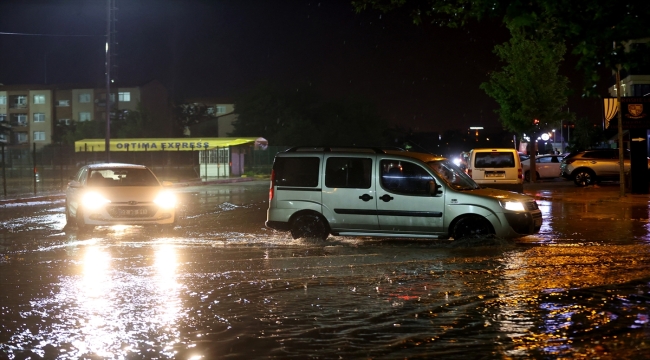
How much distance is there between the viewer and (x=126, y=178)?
58.6ft

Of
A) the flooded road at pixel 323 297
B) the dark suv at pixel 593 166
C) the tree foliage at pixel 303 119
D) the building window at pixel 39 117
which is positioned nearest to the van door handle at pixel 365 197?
the flooded road at pixel 323 297

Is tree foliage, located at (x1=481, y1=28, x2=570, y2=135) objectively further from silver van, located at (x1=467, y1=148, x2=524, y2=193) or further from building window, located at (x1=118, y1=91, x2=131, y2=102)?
building window, located at (x1=118, y1=91, x2=131, y2=102)

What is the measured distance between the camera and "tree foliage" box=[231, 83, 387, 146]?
85438mm

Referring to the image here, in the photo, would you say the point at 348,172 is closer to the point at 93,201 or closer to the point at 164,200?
the point at 164,200

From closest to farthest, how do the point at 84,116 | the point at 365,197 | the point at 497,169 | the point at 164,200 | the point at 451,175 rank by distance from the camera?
the point at 365,197
the point at 451,175
the point at 164,200
the point at 497,169
the point at 84,116

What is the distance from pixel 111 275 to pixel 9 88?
100 metres

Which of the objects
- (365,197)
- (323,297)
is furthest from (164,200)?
(323,297)

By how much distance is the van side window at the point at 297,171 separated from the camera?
13.6 meters

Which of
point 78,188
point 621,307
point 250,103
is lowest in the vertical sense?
point 621,307

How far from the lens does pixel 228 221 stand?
18812 millimetres

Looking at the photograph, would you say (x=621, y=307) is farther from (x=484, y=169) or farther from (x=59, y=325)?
(x=484, y=169)

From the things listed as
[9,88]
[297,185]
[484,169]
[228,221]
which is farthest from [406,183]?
[9,88]

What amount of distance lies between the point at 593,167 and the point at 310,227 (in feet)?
80.4

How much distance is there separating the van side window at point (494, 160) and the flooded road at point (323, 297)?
30.7 feet
